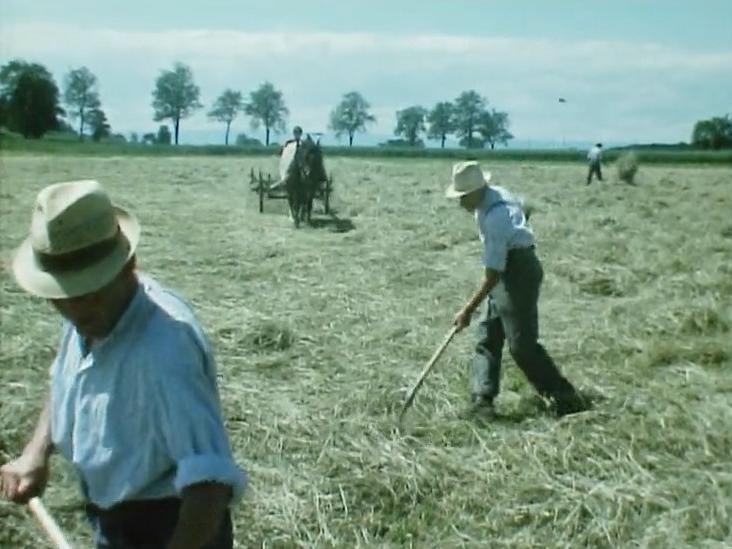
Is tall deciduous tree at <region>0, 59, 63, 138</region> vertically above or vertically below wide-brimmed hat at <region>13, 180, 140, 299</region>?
above

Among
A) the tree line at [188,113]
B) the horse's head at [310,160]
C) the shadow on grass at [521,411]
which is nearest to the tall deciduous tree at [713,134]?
the tree line at [188,113]

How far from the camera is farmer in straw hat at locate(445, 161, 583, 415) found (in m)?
5.69

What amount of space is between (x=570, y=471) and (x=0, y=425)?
2833mm

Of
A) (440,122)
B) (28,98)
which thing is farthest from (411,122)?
(28,98)

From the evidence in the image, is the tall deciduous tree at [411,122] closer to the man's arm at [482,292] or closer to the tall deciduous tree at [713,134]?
the tall deciduous tree at [713,134]

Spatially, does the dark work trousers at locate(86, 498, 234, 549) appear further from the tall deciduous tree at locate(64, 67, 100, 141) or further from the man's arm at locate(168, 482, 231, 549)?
the tall deciduous tree at locate(64, 67, 100, 141)

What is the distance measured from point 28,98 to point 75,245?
5062 centimetres

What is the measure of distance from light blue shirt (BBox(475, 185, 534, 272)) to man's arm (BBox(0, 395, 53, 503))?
338 cm

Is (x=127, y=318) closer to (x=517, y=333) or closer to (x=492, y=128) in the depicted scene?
(x=517, y=333)

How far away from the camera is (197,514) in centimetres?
212

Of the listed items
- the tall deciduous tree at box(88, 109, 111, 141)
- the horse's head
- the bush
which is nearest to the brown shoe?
the horse's head

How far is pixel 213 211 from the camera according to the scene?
18.6 metres

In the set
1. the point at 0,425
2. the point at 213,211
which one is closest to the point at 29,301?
the point at 0,425

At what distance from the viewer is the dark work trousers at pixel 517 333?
580 cm
